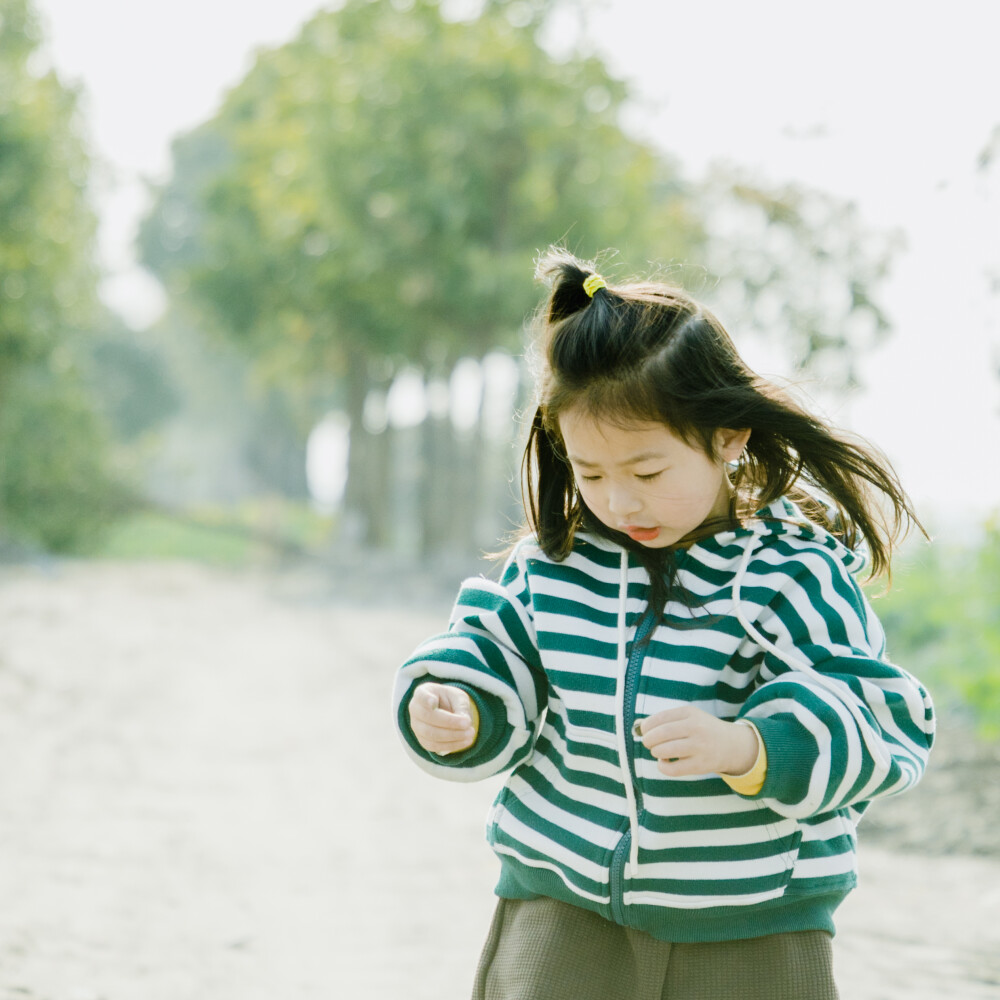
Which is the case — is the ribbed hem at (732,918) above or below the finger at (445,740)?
below

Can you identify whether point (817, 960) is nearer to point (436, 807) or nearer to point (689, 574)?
point (689, 574)

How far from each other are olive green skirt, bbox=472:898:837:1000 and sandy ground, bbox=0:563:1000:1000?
1.16 meters

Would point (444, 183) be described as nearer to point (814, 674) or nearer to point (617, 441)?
point (617, 441)

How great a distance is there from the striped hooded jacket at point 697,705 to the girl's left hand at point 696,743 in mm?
40

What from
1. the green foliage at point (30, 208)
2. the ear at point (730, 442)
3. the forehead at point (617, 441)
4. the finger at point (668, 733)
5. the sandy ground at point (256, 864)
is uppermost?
the green foliage at point (30, 208)

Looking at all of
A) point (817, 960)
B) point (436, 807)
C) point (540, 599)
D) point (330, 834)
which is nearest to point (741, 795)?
point (817, 960)

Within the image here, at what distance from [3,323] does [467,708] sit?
1636 centimetres

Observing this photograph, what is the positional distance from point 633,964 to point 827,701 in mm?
541

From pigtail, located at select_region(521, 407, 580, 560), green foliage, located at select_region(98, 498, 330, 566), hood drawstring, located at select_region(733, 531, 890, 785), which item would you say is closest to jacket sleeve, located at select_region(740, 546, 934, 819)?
hood drawstring, located at select_region(733, 531, 890, 785)

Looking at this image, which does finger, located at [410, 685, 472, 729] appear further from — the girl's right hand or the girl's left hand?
the girl's left hand

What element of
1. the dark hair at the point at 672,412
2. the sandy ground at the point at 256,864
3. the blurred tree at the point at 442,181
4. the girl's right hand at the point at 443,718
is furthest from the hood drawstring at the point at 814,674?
the blurred tree at the point at 442,181

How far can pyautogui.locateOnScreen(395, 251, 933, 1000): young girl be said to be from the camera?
73.5 inches

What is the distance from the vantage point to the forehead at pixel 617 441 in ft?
6.51

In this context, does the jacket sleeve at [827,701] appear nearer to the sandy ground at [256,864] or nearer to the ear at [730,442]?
the ear at [730,442]
